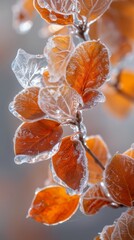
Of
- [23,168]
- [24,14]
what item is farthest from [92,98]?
[23,168]

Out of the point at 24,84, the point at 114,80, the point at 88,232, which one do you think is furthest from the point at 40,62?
the point at 88,232

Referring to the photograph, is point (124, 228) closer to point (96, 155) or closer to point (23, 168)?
point (96, 155)

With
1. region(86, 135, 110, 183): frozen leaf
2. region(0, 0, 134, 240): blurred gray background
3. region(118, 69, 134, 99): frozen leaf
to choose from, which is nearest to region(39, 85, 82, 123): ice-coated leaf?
region(86, 135, 110, 183): frozen leaf

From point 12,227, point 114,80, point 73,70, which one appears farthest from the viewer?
point 12,227

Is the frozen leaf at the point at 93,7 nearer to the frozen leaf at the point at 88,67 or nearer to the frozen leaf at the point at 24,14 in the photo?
the frozen leaf at the point at 88,67

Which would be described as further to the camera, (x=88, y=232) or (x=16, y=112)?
(x=88, y=232)

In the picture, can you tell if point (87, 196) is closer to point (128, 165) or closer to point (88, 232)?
point (128, 165)
